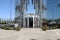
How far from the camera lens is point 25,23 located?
45.6 metres

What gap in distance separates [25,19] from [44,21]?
5.80 meters

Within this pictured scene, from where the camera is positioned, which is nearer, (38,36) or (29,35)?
(38,36)

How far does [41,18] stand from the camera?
44.7m

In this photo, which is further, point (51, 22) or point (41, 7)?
point (51, 22)

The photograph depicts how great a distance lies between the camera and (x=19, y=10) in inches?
1866

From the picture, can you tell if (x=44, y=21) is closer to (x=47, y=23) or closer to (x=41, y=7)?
(x=47, y=23)

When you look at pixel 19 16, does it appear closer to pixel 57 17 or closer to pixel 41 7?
pixel 41 7

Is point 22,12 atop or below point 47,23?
atop

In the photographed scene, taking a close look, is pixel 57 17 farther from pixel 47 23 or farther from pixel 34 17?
pixel 34 17

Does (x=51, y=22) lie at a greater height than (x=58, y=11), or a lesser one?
lesser

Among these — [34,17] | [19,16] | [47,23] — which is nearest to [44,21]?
[47,23]

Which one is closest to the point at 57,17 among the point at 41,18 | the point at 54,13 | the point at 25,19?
the point at 54,13

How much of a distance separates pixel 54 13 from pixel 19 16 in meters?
9.91

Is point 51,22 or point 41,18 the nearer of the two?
point 41,18
